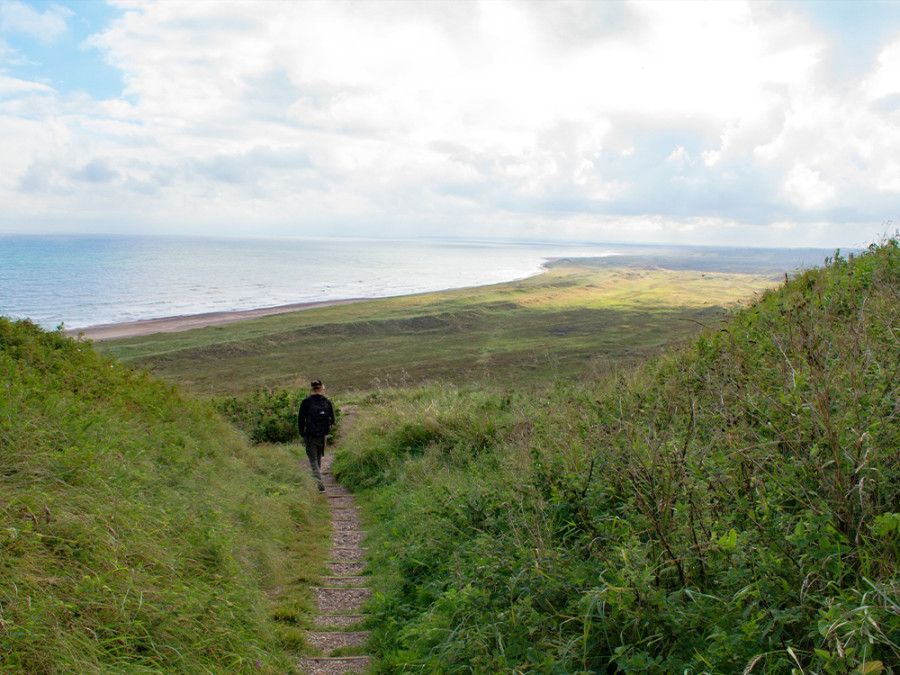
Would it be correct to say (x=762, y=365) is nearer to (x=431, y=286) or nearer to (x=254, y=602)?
(x=254, y=602)

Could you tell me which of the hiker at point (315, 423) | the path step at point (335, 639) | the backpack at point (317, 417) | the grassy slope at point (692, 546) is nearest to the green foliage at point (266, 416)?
the hiker at point (315, 423)

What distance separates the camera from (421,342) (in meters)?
44.4

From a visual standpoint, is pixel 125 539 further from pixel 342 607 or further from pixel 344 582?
pixel 344 582

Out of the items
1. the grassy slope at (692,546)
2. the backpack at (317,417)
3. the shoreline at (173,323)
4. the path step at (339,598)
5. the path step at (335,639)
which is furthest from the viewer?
the shoreline at (173,323)

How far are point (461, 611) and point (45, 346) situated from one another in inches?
294

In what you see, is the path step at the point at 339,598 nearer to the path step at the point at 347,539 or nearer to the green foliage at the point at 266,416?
the path step at the point at 347,539

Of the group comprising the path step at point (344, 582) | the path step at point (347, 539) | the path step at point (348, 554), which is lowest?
the path step at point (347, 539)

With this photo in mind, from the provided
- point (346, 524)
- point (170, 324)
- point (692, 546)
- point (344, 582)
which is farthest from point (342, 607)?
point (170, 324)

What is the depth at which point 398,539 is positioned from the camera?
6.62 meters

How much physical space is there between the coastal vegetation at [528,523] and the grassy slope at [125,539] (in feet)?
0.07

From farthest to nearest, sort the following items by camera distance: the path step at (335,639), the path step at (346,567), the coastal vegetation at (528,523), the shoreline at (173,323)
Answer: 1. the shoreline at (173,323)
2. the path step at (346,567)
3. the path step at (335,639)
4. the coastal vegetation at (528,523)

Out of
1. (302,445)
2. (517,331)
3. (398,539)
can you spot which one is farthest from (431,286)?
(398,539)

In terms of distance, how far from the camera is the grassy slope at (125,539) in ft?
10.6

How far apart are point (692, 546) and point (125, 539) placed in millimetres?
3994
